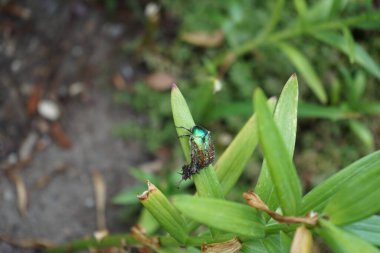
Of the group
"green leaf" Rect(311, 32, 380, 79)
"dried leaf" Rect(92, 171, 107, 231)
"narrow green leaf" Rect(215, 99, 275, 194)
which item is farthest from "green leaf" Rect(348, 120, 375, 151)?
"dried leaf" Rect(92, 171, 107, 231)

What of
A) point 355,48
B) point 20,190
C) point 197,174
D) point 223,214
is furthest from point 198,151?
point 20,190

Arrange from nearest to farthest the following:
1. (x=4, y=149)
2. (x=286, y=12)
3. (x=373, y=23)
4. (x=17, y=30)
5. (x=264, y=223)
Result: (x=264, y=223) → (x=373, y=23) → (x=4, y=149) → (x=17, y=30) → (x=286, y=12)

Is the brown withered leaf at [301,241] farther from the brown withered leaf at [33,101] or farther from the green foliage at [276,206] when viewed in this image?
the brown withered leaf at [33,101]

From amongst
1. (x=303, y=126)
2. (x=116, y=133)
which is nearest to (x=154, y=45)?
(x=116, y=133)

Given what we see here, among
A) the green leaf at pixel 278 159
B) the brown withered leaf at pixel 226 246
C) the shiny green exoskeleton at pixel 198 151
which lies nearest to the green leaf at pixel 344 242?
the green leaf at pixel 278 159

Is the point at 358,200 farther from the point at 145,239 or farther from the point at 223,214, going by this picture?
the point at 145,239

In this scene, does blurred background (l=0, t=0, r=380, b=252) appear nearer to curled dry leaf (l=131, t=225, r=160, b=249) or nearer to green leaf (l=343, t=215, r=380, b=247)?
curled dry leaf (l=131, t=225, r=160, b=249)

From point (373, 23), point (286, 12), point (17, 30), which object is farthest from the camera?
point (286, 12)

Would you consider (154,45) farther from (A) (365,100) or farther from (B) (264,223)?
(B) (264,223)
